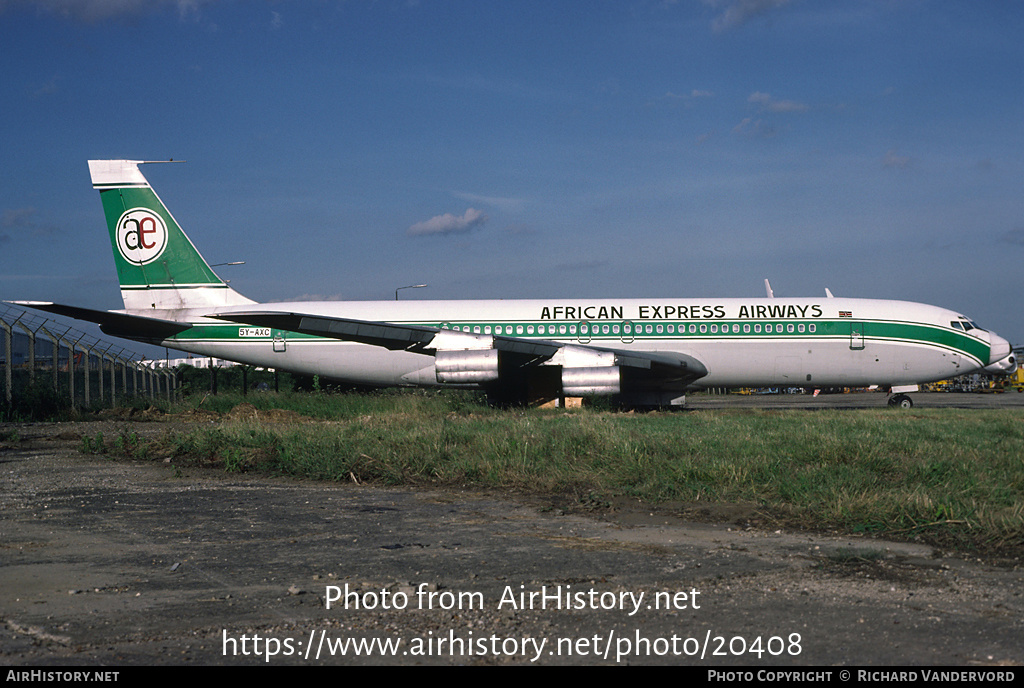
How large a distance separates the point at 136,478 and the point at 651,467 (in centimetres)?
606

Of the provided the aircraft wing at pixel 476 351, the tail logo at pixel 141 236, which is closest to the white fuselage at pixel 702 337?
the aircraft wing at pixel 476 351

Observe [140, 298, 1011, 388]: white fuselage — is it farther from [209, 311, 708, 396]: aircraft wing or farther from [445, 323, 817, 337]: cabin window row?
[209, 311, 708, 396]: aircraft wing

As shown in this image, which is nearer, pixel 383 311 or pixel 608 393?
pixel 608 393

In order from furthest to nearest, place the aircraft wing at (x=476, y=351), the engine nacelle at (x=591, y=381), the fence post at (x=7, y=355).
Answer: the aircraft wing at (x=476, y=351), the engine nacelle at (x=591, y=381), the fence post at (x=7, y=355)

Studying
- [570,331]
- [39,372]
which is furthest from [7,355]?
[570,331]

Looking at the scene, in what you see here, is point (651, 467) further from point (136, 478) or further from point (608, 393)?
point (608, 393)

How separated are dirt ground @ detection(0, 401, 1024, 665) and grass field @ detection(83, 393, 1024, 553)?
487 millimetres

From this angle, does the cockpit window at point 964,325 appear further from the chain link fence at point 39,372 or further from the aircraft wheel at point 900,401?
the chain link fence at point 39,372

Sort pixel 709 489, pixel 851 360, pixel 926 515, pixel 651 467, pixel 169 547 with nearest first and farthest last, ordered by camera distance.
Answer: pixel 169 547, pixel 926 515, pixel 709 489, pixel 651 467, pixel 851 360

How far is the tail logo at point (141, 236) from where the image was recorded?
22.7m

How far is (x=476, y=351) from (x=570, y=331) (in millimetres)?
3850

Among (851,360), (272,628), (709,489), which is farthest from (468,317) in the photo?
(272,628)

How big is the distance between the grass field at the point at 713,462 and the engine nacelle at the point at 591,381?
5.60 meters

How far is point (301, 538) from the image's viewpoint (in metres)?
6.21
